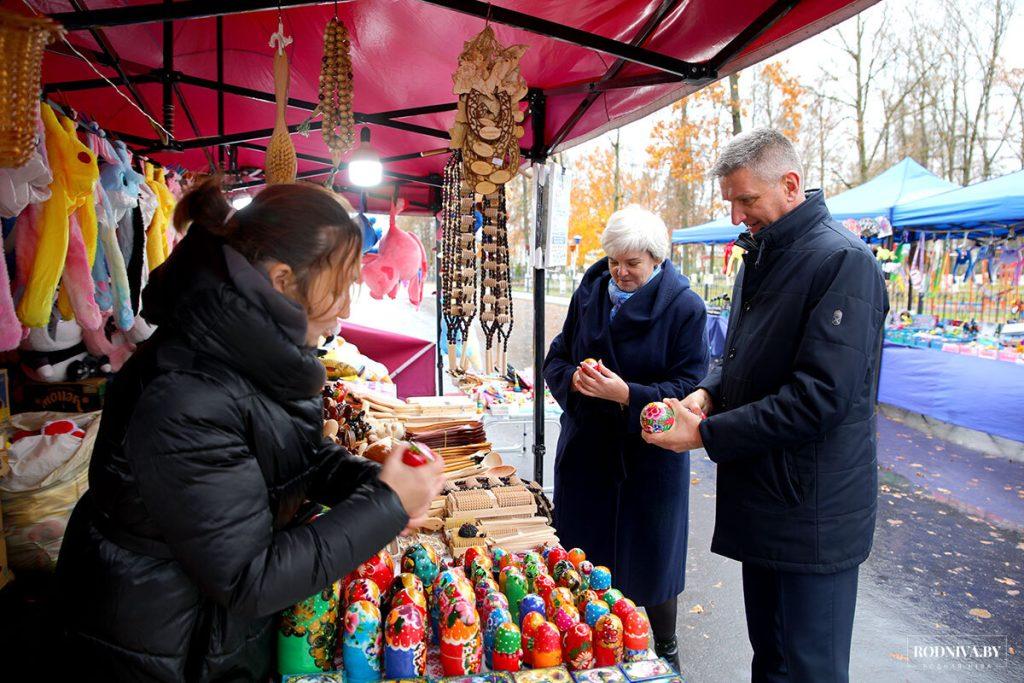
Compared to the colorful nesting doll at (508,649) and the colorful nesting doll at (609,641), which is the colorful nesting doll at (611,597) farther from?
the colorful nesting doll at (508,649)

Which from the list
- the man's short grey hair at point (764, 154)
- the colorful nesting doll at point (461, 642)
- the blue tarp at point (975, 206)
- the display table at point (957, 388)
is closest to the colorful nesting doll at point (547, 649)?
the colorful nesting doll at point (461, 642)

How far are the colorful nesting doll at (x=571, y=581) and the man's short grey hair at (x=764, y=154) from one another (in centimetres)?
131

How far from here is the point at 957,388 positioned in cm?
673

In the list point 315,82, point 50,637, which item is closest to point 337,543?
point 50,637

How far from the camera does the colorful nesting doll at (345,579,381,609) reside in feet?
4.57

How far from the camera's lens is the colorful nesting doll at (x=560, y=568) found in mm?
1677

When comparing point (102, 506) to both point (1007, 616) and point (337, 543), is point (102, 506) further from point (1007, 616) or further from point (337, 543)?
point (1007, 616)

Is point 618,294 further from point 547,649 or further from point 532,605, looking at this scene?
point 547,649

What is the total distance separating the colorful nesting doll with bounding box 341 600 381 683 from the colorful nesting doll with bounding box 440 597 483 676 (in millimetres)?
146

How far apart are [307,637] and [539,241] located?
2.55m

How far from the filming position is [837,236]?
1850mm

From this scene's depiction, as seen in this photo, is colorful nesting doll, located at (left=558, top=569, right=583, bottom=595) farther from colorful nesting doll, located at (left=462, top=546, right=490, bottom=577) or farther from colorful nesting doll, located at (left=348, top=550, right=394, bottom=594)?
colorful nesting doll, located at (left=348, top=550, right=394, bottom=594)

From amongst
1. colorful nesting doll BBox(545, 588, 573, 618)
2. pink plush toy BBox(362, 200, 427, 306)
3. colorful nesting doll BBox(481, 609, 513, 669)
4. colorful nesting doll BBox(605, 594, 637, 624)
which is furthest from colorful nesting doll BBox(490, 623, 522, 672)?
pink plush toy BBox(362, 200, 427, 306)

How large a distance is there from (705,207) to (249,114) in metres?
16.2
